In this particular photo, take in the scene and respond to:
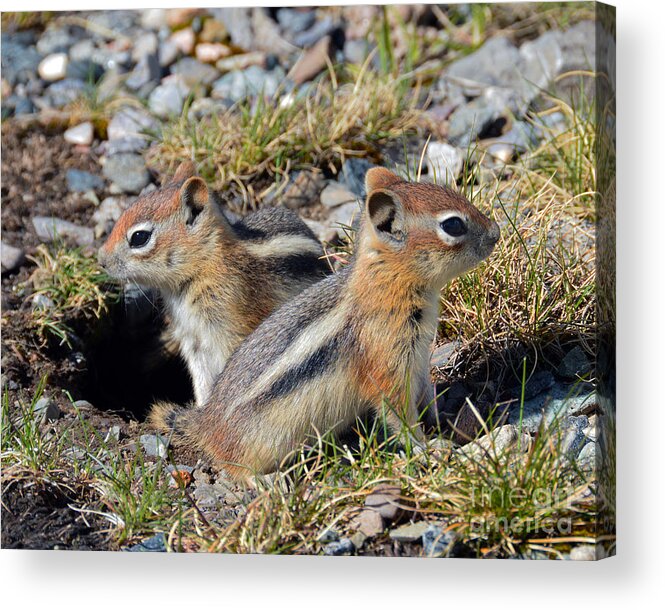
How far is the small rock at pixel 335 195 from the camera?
20.0 feet

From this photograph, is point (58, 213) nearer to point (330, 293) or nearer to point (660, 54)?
point (330, 293)

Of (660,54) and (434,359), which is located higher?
(660,54)

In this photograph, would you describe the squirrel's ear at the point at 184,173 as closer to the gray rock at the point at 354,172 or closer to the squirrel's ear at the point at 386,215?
the gray rock at the point at 354,172

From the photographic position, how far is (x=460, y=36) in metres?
6.71

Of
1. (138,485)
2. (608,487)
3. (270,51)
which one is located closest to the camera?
(608,487)

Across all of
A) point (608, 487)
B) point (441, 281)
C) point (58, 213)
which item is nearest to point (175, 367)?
point (58, 213)

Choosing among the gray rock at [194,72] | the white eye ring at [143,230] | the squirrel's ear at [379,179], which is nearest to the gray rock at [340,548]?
the squirrel's ear at [379,179]

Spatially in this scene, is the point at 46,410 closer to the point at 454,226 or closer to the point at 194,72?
the point at 454,226

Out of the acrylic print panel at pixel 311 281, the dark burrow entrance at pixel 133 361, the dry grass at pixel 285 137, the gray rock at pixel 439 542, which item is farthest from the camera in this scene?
the dry grass at pixel 285 137

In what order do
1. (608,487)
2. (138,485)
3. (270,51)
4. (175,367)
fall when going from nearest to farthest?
(608,487), (138,485), (175,367), (270,51)

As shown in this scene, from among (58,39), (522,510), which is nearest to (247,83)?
(58,39)

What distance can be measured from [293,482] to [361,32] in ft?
10.8

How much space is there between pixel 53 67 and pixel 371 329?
3118 mm

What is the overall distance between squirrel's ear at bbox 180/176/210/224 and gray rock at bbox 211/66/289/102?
1398mm
